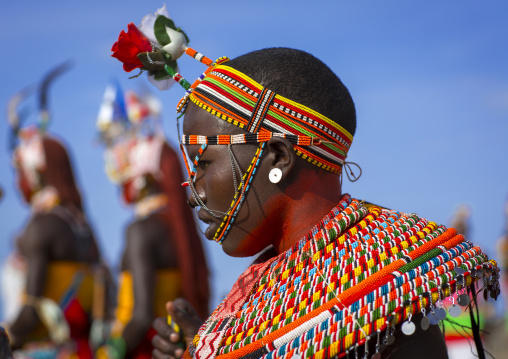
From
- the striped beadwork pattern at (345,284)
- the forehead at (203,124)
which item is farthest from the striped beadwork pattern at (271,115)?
the striped beadwork pattern at (345,284)

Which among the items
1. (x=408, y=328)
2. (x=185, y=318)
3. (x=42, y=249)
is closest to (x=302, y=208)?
(x=408, y=328)

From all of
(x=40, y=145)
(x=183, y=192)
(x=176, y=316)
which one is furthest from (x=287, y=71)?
(x=40, y=145)

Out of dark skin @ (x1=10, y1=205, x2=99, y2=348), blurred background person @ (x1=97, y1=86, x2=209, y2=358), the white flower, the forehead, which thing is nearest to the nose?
the forehead

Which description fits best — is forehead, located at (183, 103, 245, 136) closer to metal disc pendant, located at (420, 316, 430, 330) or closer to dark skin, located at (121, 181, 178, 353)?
metal disc pendant, located at (420, 316, 430, 330)

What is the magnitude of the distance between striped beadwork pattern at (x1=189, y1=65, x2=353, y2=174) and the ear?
0.03 m

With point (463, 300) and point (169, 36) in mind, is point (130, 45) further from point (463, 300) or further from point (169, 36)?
point (463, 300)

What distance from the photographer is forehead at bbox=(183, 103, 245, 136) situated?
2.46m

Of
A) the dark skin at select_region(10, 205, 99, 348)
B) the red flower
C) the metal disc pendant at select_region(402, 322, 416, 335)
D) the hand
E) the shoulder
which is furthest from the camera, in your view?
the dark skin at select_region(10, 205, 99, 348)

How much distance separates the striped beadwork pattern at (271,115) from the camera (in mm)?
2410

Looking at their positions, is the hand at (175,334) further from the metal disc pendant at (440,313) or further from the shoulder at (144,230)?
the shoulder at (144,230)

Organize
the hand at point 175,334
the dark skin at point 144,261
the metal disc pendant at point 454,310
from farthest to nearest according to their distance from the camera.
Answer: the dark skin at point 144,261 → the hand at point 175,334 → the metal disc pendant at point 454,310

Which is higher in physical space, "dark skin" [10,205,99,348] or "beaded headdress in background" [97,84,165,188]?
"beaded headdress in background" [97,84,165,188]

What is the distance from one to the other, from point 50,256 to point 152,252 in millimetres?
1537

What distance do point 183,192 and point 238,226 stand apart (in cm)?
567
